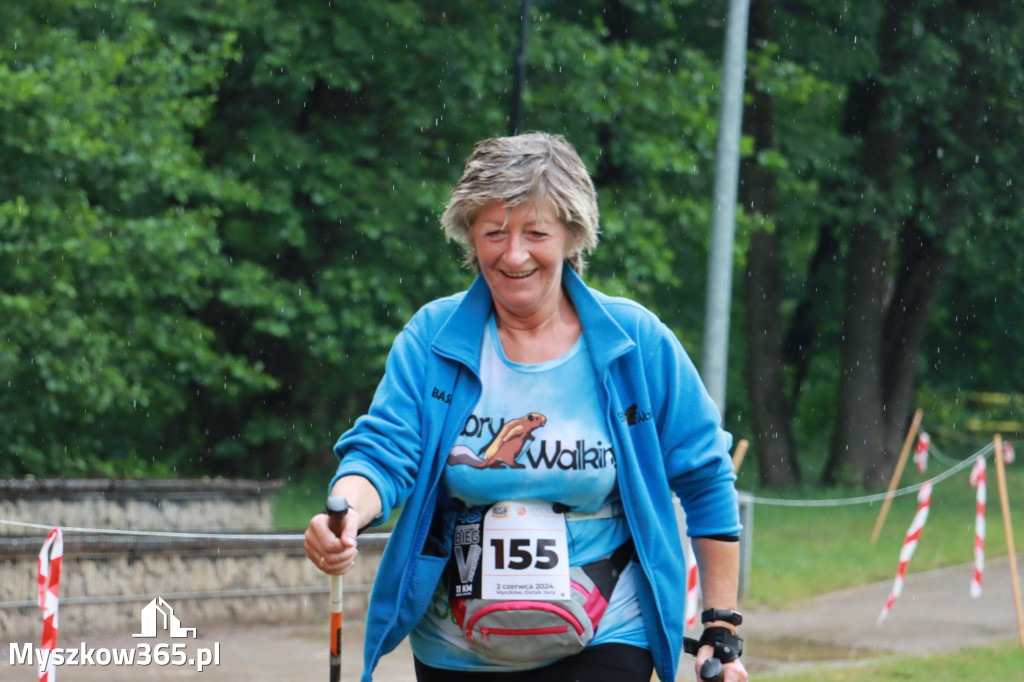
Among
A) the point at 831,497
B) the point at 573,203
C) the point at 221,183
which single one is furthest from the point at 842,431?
the point at 573,203

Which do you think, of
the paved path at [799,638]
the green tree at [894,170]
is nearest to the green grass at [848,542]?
the paved path at [799,638]

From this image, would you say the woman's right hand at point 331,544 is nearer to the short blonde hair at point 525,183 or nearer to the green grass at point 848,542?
the short blonde hair at point 525,183

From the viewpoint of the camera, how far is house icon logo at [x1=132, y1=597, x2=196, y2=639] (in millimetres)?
8953

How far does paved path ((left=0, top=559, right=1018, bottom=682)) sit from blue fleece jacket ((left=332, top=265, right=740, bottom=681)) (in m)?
5.47

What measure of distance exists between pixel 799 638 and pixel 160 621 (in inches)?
170

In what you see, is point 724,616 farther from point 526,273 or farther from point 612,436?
point 526,273

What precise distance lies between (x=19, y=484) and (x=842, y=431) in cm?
1383

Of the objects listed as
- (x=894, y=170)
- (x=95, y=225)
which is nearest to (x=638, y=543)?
(x=95, y=225)

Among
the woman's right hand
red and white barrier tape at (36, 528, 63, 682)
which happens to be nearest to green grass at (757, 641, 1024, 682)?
red and white barrier tape at (36, 528, 63, 682)

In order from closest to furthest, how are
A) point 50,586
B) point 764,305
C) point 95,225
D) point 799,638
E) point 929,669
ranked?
point 50,586
point 929,669
point 799,638
point 95,225
point 764,305

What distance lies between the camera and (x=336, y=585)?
269 cm

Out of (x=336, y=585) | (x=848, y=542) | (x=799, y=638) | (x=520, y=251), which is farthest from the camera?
(x=848, y=542)

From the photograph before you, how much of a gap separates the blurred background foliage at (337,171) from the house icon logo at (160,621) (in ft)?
12.7

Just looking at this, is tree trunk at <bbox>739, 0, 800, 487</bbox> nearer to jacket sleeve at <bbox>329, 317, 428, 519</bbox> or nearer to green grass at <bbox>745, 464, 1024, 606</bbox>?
green grass at <bbox>745, 464, 1024, 606</bbox>
